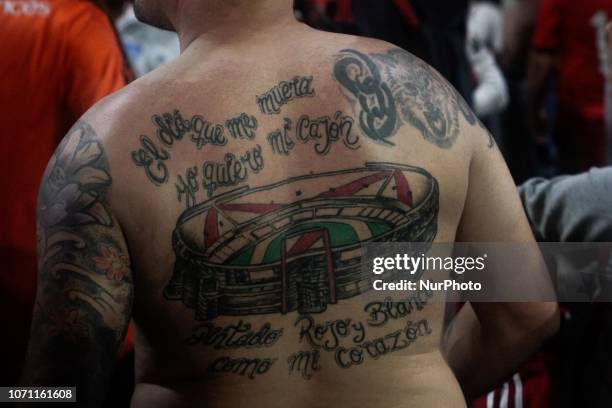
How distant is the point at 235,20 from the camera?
4.55 feet

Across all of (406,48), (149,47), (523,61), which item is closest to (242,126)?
(406,48)

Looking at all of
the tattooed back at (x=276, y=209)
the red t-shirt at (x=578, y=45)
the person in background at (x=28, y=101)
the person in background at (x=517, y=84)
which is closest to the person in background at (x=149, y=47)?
the person in background at (x=28, y=101)

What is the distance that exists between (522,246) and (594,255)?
29 cm

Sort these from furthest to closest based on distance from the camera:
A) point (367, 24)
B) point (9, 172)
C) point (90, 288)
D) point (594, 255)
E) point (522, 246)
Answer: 1. point (367, 24)
2. point (9, 172)
3. point (594, 255)
4. point (522, 246)
5. point (90, 288)

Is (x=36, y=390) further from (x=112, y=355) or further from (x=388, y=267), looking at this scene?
(x=388, y=267)

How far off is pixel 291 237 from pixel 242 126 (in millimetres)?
184

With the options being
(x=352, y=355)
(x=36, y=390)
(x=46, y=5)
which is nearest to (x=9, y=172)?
(x=46, y=5)

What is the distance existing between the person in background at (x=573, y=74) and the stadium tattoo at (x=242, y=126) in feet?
9.67

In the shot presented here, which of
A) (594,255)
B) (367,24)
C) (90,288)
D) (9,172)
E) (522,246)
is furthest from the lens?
(367,24)

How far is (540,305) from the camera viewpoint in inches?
63.7

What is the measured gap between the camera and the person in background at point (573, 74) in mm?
4043

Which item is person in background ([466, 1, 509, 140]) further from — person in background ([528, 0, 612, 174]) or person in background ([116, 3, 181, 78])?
person in background ([116, 3, 181, 78])

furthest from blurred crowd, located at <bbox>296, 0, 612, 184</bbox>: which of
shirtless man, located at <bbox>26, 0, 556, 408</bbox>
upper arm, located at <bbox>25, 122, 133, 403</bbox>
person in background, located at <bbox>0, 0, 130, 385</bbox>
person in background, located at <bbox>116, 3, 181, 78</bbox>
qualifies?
upper arm, located at <bbox>25, 122, 133, 403</bbox>

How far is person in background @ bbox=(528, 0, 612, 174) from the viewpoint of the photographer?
404 centimetres
